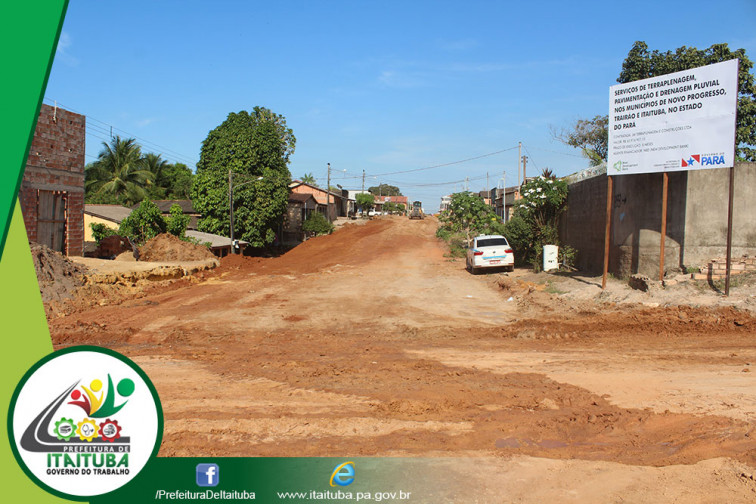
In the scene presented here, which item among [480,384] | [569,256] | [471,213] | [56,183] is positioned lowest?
[480,384]

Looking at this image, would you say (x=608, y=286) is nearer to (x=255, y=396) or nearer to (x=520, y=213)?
(x=520, y=213)

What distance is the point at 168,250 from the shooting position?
27781 mm

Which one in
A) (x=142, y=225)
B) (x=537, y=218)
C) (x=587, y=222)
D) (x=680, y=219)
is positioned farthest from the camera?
(x=142, y=225)

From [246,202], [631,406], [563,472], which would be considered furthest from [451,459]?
[246,202]

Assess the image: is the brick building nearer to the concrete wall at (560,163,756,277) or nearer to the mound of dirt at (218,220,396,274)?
the mound of dirt at (218,220,396,274)

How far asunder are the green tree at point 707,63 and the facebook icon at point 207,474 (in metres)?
25.6

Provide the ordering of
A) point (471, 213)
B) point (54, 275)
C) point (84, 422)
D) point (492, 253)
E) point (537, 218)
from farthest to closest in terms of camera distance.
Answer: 1. point (471, 213)
2. point (537, 218)
3. point (492, 253)
4. point (54, 275)
5. point (84, 422)

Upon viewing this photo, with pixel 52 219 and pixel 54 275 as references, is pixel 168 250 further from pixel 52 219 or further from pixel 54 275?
pixel 54 275

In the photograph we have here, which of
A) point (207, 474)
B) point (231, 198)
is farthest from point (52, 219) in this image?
point (207, 474)

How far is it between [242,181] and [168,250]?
34.2 feet

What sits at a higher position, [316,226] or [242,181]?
[242,181]

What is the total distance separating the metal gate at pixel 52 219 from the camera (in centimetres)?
2031

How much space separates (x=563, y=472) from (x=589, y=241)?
17813mm

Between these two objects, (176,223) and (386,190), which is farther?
(386,190)
